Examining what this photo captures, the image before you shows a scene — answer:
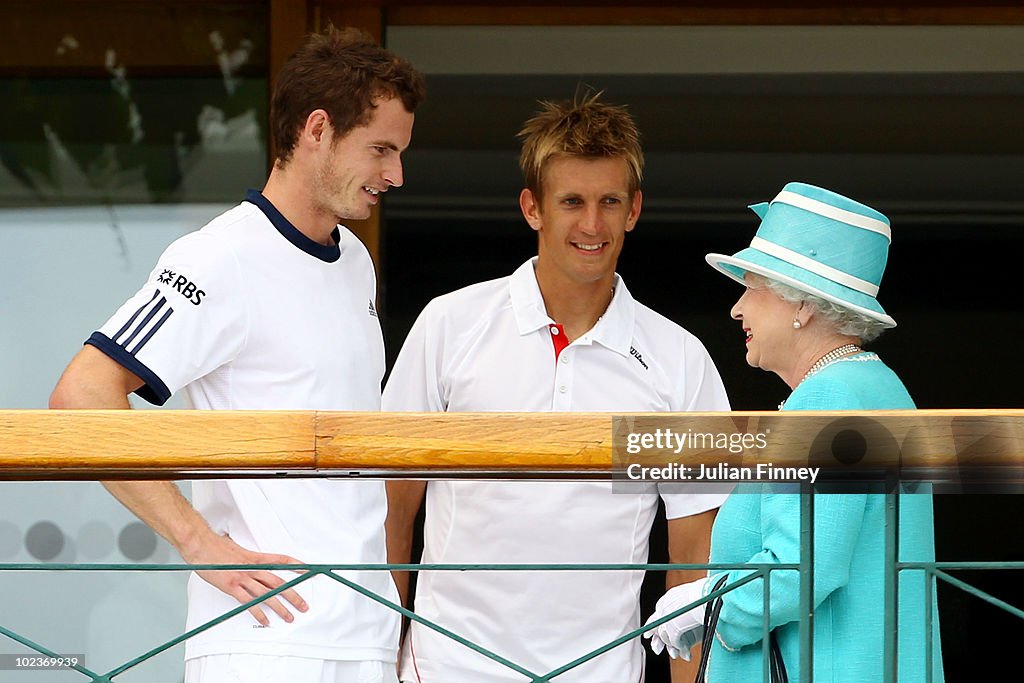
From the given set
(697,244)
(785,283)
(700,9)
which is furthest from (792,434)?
(697,244)

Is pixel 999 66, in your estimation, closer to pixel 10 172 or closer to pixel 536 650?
pixel 536 650

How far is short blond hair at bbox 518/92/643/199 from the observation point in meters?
3.03

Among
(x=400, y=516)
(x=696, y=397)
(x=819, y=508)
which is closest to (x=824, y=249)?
(x=819, y=508)

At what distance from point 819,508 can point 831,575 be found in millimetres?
90

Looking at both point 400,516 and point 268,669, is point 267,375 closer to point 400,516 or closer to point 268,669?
point 268,669

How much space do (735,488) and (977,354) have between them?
2.71 m

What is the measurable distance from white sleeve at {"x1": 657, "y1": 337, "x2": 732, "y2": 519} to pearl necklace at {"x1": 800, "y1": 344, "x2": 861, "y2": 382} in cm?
70

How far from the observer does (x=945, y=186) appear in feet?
14.3

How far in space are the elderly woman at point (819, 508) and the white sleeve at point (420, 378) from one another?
2.26 ft

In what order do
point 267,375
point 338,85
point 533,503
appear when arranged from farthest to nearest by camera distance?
point 533,503, point 338,85, point 267,375

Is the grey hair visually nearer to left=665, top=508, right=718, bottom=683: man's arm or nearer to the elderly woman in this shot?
the elderly woman

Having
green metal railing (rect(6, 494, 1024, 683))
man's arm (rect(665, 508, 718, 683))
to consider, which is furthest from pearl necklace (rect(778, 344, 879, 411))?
man's arm (rect(665, 508, 718, 683))

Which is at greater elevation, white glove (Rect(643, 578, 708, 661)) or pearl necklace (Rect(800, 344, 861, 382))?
pearl necklace (Rect(800, 344, 861, 382))

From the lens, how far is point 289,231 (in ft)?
7.89
